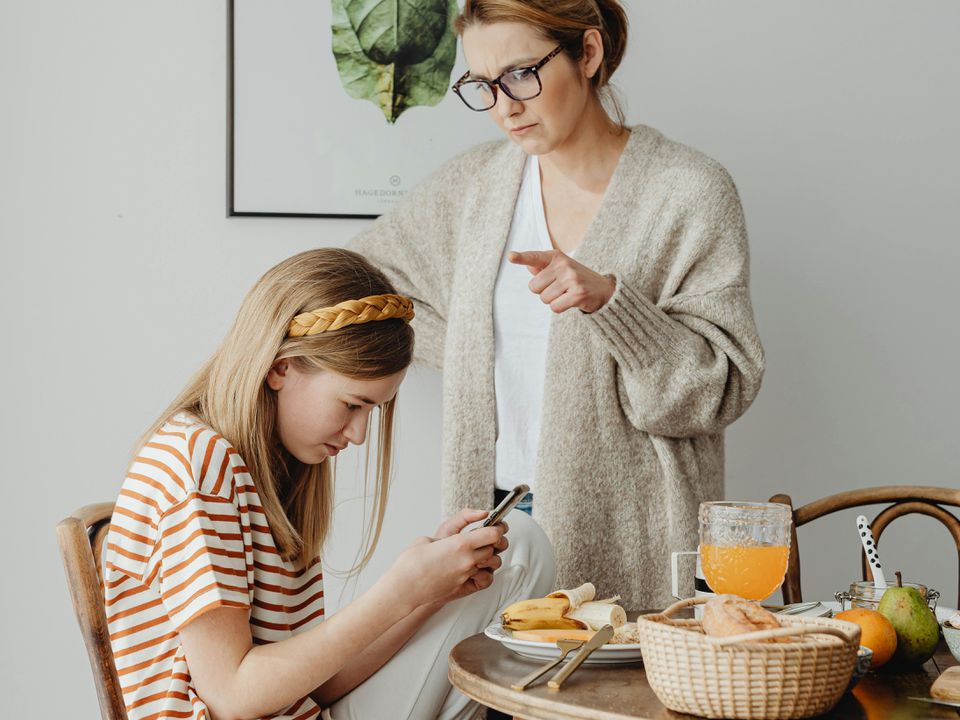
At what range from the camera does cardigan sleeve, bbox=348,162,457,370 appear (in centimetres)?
190

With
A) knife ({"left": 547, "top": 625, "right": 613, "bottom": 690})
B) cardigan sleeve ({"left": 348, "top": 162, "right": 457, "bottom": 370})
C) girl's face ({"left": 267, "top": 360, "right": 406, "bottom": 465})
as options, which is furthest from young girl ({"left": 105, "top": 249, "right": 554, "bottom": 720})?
cardigan sleeve ({"left": 348, "top": 162, "right": 457, "bottom": 370})

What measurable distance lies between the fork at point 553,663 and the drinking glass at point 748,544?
0.18 meters

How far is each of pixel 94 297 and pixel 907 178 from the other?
154 centimetres

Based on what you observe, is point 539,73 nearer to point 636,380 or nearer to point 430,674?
point 636,380

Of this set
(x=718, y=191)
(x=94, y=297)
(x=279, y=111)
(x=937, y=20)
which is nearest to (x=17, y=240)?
(x=94, y=297)

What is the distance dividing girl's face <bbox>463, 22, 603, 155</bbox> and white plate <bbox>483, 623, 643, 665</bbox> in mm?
883

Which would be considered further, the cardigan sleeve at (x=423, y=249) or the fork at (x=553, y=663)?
the cardigan sleeve at (x=423, y=249)

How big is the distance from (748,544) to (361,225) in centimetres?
115

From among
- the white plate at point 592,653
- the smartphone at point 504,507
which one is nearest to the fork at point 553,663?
the white plate at point 592,653

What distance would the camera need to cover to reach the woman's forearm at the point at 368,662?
129cm

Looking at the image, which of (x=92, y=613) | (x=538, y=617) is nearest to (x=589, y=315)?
(x=538, y=617)

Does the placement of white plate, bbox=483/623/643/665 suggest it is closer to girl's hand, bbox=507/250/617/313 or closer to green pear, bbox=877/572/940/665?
green pear, bbox=877/572/940/665

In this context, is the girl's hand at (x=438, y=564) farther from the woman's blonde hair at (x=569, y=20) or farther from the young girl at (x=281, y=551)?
the woman's blonde hair at (x=569, y=20)

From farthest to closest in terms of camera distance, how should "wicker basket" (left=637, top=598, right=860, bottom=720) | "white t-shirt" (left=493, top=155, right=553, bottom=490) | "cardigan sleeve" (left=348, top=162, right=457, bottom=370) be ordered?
"cardigan sleeve" (left=348, top=162, right=457, bottom=370)
"white t-shirt" (left=493, top=155, right=553, bottom=490)
"wicker basket" (left=637, top=598, right=860, bottom=720)
